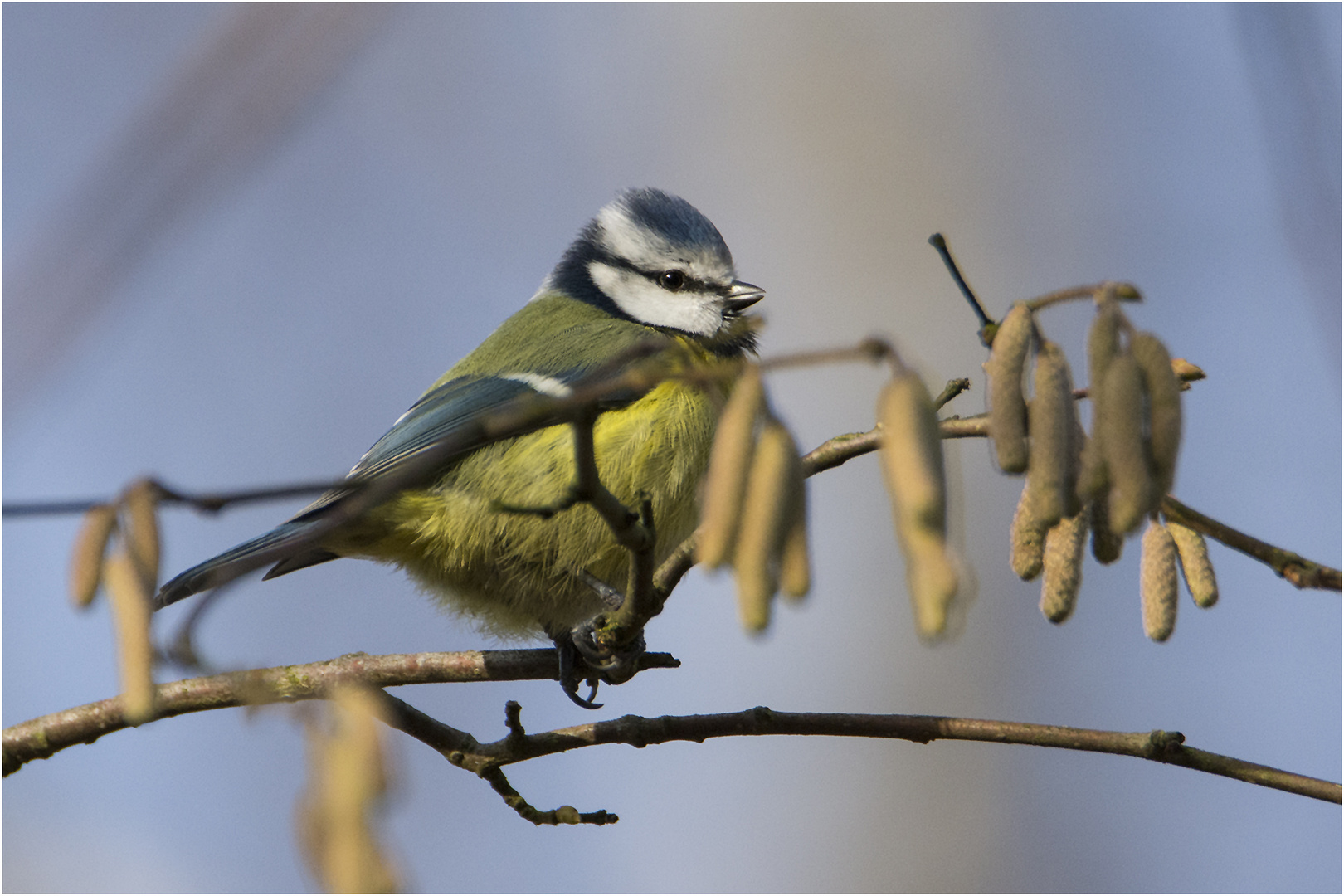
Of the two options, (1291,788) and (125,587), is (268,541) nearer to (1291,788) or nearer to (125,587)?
(125,587)

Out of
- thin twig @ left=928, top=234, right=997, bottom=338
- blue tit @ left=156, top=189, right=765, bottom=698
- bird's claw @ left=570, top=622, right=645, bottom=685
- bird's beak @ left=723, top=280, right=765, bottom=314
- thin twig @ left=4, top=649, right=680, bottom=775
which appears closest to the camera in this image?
thin twig @ left=928, top=234, right=997, bottom=338

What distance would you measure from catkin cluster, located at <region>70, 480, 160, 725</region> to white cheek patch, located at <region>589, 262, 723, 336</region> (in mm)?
1802

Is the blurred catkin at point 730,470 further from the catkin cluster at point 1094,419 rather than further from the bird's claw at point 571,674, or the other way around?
the bird's claw at point 571,674

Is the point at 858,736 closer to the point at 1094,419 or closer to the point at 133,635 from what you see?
the point at 1094,419

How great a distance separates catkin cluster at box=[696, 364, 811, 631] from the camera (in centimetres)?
73

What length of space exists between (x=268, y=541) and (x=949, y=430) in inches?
42.1

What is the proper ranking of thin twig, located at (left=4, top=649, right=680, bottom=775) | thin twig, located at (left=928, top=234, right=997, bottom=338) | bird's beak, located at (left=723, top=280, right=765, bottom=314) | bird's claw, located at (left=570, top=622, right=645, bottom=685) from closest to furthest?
thin twig, located at (left=928, top=234, right=997, bottom=338) < thin twig, located at (left=4, top=649, right=680, bottom=775) < bird's claw, located at (left=570, top=622, right=645, bottom=685) < bird's beak, located at (left=723, top=280, right=765, bottom=314)

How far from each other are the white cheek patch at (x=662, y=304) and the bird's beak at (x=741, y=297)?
0.08 ft

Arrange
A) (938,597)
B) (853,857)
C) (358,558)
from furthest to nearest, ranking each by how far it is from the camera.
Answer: (853,857) → (358,558) → (938,597)

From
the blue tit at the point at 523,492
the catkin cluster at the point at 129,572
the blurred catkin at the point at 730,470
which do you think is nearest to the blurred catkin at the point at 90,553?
the catkin cluster at the point at 129,572

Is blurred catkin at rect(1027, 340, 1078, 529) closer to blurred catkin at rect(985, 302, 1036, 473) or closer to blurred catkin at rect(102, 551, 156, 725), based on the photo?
blurred catkin at rect(985, 302, 1036, 473)

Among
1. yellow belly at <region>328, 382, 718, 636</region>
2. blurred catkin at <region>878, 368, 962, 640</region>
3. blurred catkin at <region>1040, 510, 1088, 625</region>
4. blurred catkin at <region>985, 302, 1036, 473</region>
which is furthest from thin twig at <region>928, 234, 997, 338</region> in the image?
yellow belly at <region>328, 382, 718, 636</region>

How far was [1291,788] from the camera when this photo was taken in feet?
3.79

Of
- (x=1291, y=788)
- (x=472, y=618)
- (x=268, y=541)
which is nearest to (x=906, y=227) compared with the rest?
(x=472, y=618)
